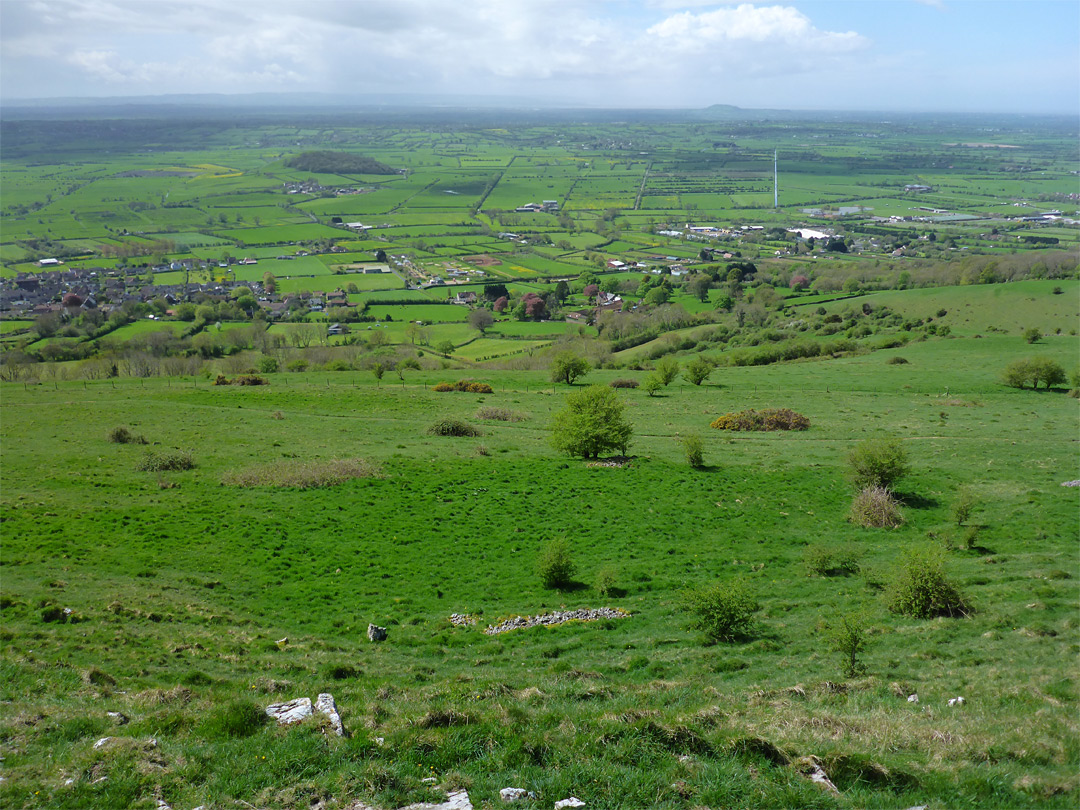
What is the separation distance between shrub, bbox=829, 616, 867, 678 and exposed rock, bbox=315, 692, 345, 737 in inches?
488

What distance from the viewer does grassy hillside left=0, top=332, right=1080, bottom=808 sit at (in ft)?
35.3

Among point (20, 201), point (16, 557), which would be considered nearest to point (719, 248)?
point (16, 557)

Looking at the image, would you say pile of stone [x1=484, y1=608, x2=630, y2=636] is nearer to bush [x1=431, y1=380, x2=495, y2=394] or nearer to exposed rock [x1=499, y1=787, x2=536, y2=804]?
exposed rock [x1=499, y1=787, x2=536, y2=804]

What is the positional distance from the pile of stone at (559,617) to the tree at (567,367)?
44789mm

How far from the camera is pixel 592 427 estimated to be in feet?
131

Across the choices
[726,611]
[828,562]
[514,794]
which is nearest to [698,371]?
[828,562]

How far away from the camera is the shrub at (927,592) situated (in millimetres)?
20250

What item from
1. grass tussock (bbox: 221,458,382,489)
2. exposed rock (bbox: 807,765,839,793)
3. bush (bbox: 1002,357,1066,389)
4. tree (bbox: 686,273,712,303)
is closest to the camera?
exposed rock (bbox: 807,765,839,793)

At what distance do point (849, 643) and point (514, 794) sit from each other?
10626mm

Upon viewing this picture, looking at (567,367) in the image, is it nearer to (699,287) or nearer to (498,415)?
(498,415)

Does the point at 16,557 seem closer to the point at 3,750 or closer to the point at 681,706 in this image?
the point at 3,750

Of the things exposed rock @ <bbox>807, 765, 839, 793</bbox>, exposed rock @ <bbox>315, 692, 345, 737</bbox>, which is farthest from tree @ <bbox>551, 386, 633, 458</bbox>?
exposed rock @ <bbox>807, 765, 839, 793</bbox>

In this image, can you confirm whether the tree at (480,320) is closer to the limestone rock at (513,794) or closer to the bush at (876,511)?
the bush at (876,511)

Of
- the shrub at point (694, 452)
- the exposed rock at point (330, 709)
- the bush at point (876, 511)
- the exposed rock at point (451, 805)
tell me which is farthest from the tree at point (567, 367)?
the exposed rock at point (451, 805)
